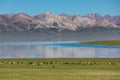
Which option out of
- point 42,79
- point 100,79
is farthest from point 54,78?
point 100,79

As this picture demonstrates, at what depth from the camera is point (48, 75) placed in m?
37.8

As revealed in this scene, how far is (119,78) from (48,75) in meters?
6.39

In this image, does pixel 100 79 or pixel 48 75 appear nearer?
pixel 100 79

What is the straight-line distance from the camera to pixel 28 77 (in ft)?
118

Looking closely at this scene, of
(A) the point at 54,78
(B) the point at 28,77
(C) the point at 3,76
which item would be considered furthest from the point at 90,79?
(C) the point at 3,76

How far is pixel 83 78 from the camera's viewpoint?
35.2 m

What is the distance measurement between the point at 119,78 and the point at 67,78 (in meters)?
4.34

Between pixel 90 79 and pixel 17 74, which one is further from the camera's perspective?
pixel 17 74

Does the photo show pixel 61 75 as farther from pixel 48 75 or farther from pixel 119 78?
pixel 119 78

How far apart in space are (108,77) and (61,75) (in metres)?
4.26

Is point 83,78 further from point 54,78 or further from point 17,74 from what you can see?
point 17,74

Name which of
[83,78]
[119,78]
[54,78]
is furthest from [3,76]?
[119,78]

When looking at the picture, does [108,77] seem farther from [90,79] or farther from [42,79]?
[42,79]

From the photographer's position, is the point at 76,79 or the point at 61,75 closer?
the point at 76,79
